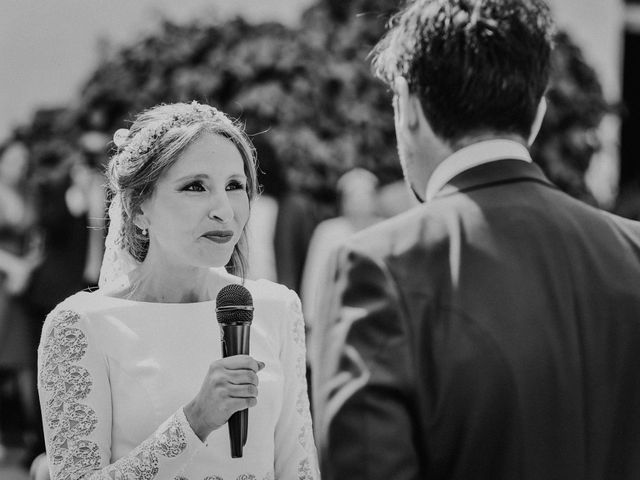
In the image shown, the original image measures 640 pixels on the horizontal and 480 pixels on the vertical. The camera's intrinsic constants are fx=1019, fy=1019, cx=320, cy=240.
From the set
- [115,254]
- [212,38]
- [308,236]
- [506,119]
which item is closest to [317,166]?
[212,38]

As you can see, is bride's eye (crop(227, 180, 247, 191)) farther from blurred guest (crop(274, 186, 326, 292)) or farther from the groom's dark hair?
blurred guest (crop(274, 186, 326, 292))

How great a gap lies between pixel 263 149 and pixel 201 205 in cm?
437

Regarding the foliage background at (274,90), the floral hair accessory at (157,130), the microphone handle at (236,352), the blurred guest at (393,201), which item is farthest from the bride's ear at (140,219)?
the blurred guest at (393,201)

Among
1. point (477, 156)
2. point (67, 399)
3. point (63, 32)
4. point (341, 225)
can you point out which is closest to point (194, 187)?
point (67, 399)

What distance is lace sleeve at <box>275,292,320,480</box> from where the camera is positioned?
2631 mm

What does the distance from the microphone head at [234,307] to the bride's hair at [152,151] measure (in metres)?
0.46

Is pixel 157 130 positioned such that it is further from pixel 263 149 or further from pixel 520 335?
pixel 263 149

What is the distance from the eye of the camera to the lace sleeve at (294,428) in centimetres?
263

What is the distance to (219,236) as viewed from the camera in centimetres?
260

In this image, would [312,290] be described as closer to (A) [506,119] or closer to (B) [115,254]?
(B) [115,254]

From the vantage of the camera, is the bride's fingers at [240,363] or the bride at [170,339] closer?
the bride's fingers at [240,363]

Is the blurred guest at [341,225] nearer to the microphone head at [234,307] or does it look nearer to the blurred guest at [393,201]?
the blurred guest at [393,201]

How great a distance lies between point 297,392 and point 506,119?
1106mm

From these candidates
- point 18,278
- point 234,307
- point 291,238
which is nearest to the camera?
point 234,307
